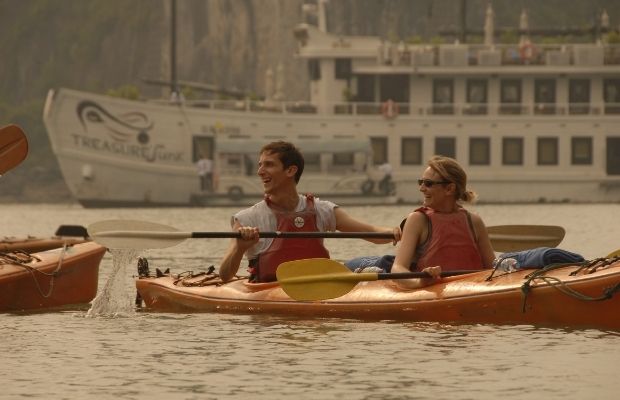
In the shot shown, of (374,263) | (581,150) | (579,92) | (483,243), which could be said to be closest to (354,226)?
(374,263)

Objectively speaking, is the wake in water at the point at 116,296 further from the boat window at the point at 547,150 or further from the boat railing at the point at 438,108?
the boat window at the point at 547,150

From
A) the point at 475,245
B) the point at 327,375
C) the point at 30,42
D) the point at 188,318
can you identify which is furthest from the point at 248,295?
the point at 30,42

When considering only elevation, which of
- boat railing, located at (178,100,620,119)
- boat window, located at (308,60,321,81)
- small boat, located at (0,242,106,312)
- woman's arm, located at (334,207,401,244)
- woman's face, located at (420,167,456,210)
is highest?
boat window, located at (308,60,321,81)

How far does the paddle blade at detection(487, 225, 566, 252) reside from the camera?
53.0ft

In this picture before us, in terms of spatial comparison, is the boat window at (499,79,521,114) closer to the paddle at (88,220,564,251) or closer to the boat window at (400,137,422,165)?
the boat window at (400,137,422,165)

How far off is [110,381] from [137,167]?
167 feet

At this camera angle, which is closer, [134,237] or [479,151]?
[134,237]

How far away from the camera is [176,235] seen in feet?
50.0

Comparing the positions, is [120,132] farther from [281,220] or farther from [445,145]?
[281,220]

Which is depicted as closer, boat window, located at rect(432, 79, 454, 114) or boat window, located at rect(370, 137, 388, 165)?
boat window, located at rect(370, 137, 388, 165)

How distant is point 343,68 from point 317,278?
165 ft

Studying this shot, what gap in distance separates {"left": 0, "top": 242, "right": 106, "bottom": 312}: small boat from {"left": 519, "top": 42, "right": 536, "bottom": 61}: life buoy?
1813 inches

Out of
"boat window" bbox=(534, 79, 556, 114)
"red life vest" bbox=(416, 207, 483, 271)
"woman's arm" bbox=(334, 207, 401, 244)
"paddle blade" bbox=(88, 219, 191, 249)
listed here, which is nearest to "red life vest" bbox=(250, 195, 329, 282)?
"woman's arm" bbox=(334, 207, 401, 244)

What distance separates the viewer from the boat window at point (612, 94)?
2532 inches
